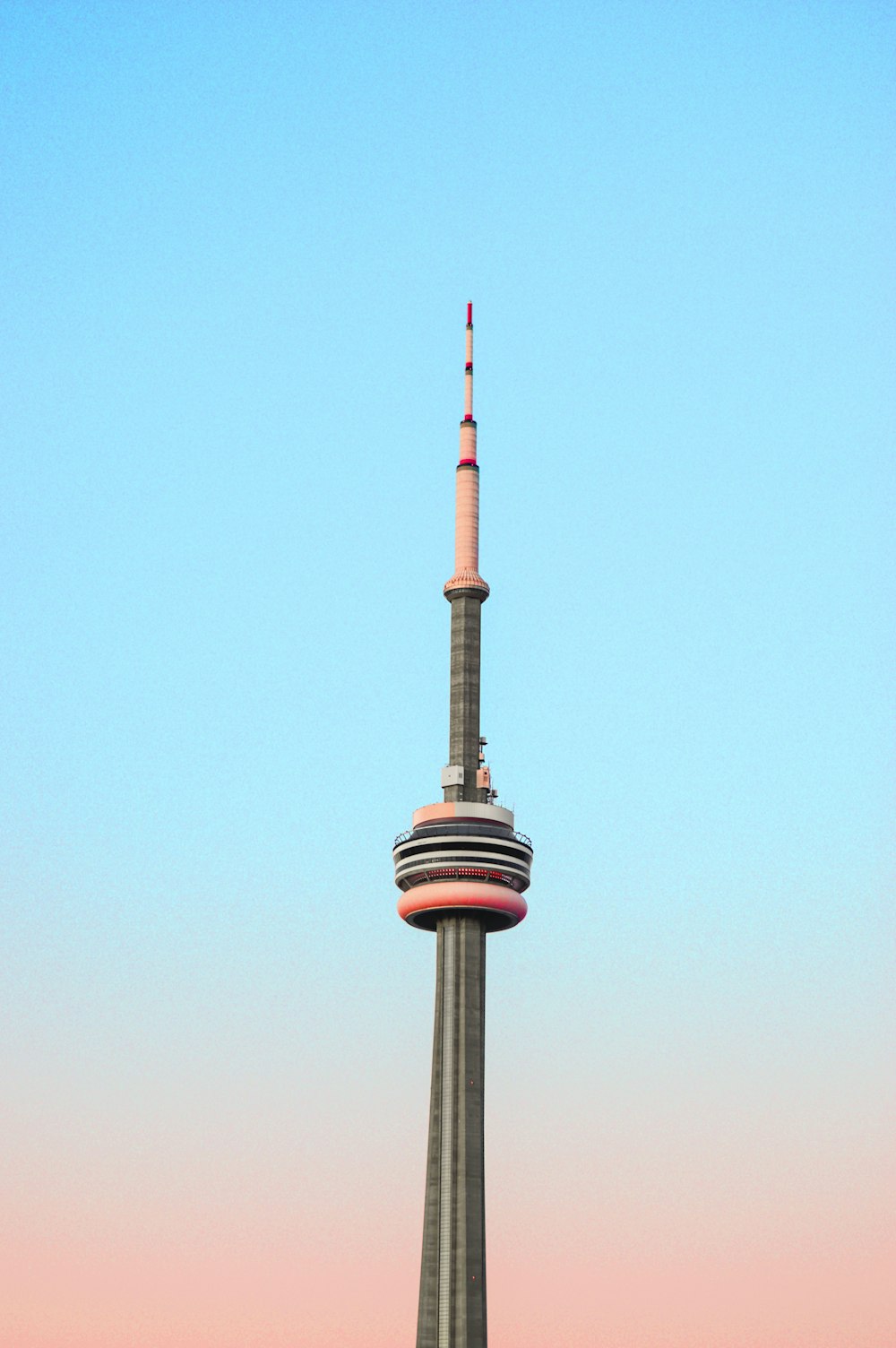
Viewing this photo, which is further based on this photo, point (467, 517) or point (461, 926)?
point (467, 517)

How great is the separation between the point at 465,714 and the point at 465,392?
134 ft

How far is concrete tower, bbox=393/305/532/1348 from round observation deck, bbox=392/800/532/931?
0.09 m

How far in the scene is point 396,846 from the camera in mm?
174250

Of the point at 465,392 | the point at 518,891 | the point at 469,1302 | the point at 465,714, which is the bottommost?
the point at 469,1302

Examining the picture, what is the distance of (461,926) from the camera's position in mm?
169125

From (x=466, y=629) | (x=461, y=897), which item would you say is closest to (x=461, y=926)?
(x=461, y=897)

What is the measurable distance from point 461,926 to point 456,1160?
873 inches

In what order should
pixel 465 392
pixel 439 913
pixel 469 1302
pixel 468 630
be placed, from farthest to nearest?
pixel 465 392
pixel 468 630
pixel 439 913
pixel 469 1302

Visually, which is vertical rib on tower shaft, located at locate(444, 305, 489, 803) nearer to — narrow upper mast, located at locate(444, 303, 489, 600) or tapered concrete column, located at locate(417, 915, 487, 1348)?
narrow upper mast, located at locate(444, 303, 489, 600)

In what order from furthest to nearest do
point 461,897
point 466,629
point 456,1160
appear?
point 466,629
point 461,897
point 456,1160

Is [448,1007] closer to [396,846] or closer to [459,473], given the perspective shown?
[396,846]

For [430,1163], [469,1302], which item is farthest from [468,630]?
[469,1302]

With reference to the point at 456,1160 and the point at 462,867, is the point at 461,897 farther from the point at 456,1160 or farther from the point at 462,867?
the point at 456,1160

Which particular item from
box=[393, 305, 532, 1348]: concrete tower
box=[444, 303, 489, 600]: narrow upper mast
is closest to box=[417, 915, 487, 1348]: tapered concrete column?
box=[393, 305, 532, 1348]: concrete tower
